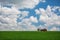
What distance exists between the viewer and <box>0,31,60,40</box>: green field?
222 inches

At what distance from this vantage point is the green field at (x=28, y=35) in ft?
18.5

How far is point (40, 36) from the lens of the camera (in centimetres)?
573

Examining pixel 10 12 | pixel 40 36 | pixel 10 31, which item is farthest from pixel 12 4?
pixel 40 36

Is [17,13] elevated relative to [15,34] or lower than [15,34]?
elevated

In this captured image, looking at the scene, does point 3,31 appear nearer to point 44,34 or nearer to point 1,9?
point 1,9

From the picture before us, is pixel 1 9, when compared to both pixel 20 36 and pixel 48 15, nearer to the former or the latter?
pixel 20 36

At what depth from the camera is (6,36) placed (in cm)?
568

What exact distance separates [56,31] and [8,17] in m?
1.41

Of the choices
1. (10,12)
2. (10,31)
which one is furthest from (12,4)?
(10,31)

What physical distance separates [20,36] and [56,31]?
40.5 inches

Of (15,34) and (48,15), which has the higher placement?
(48,15)

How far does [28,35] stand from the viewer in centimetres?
573

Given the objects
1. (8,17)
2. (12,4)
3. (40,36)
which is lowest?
(40,36)

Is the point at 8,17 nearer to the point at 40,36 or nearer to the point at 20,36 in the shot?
the point at 20,36
